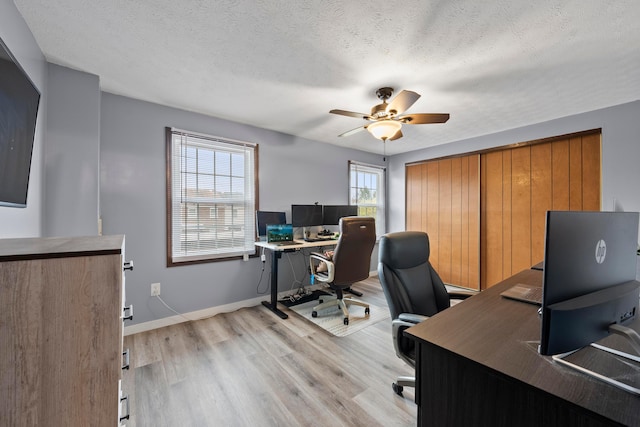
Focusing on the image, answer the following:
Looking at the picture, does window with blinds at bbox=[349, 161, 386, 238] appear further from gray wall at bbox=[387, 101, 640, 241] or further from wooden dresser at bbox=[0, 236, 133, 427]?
wooden dresser at bbox=[0, 236, 133, 427]

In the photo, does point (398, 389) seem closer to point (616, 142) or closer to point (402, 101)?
point (402, 101)

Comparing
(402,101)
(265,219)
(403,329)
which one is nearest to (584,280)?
(403,329)

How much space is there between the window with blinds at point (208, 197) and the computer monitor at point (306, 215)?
0.58 meters

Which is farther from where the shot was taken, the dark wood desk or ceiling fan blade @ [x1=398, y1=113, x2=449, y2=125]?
ceiling fan blade @ [x1=398, y1=113, x2=449, y2=125]

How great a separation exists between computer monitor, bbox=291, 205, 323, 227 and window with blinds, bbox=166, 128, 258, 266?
58 cm

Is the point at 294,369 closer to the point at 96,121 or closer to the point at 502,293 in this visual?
the point at 502,293

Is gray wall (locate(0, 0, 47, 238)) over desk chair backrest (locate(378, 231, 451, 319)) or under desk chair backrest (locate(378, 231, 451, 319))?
over

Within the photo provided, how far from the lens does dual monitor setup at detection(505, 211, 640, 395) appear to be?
68cm

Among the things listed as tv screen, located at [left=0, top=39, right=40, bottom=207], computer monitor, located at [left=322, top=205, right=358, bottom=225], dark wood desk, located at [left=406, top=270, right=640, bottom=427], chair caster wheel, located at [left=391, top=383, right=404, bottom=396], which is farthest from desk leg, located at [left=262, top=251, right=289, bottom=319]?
dark wood desk, located at [left=406, top=270, right=640, bottom=427]

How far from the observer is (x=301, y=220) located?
371 centimetres

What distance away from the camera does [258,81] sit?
226 cm

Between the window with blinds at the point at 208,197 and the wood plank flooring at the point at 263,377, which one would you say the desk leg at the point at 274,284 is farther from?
the window with blinds at the point at 208,197

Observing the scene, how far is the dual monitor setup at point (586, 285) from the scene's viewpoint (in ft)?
2.22

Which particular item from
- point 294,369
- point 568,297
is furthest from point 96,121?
point 568,297
